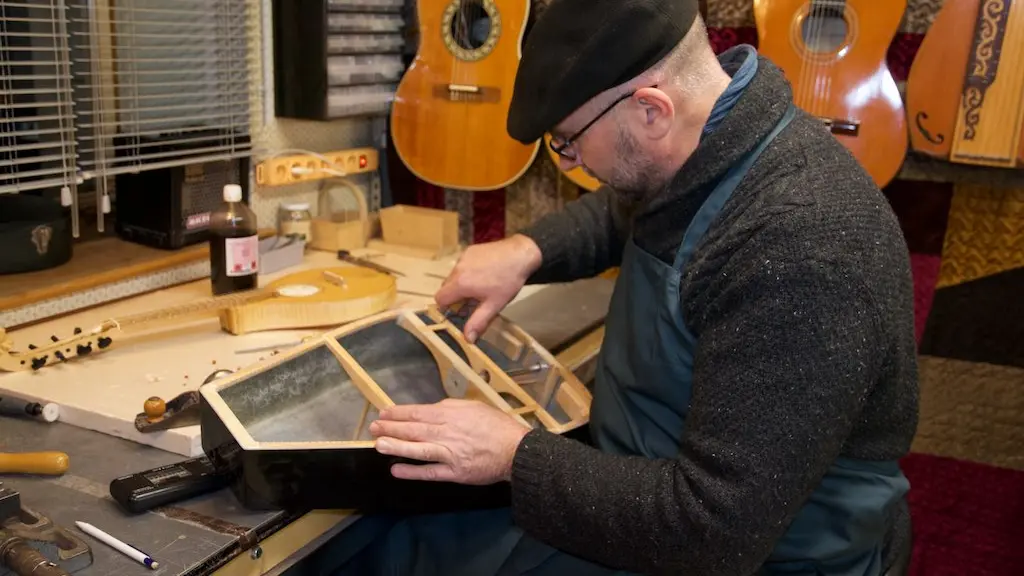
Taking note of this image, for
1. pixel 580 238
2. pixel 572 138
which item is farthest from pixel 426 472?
pixel 580 238

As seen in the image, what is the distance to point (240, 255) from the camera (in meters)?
1.68

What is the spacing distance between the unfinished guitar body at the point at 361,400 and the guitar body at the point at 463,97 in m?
0.74

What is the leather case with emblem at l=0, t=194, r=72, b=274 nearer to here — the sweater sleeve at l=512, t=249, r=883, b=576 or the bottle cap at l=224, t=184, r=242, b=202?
the bottle cap at l=224, t=184, r=242, b=202

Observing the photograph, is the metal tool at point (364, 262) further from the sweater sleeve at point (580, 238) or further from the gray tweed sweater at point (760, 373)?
the gray tweed sweater at point (760, 373)

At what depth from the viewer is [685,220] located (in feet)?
3.64

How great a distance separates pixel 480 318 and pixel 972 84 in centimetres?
111

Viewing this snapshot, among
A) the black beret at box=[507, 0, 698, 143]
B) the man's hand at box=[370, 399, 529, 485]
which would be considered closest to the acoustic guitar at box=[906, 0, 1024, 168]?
the black beret at box=[507, 0, 698, 143]

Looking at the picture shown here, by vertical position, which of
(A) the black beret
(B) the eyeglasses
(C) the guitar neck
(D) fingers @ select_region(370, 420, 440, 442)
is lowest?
(D) fingers @ select_region(370, 420, 440, 442)

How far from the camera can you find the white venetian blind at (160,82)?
1622 mm

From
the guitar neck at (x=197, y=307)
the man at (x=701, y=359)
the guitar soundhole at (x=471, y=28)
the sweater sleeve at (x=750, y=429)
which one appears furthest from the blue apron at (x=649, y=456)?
the guitar soundhole at (x=471, y=28)

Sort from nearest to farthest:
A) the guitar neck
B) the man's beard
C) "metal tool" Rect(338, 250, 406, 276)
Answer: the man's beard < the guitar neck < "metal tool" Rect(338, 250, 406, 276)

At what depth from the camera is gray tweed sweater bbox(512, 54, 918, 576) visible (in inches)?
35.2

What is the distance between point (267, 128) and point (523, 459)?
4.28 ft

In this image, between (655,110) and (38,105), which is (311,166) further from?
(655,110)
